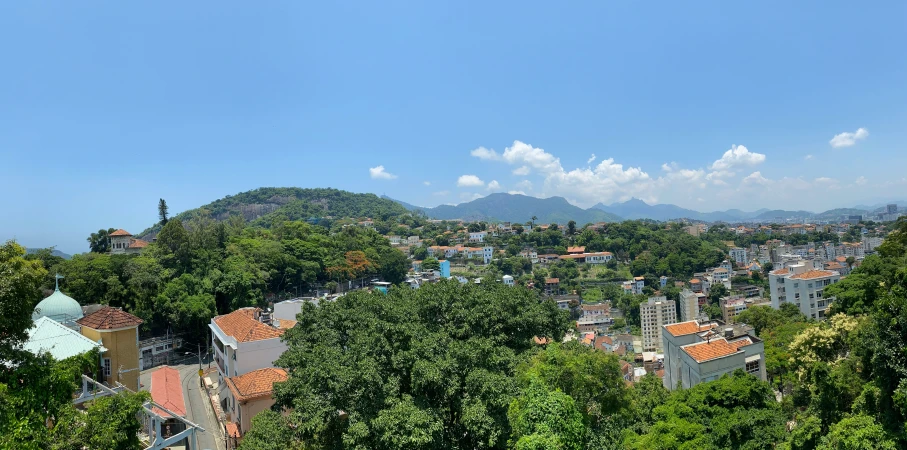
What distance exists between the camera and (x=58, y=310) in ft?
48.5

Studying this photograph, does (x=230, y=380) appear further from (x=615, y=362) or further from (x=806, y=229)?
(x=806, y=229)

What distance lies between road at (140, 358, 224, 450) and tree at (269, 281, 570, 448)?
226 inches

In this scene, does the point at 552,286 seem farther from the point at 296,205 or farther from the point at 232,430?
the point at 296,205

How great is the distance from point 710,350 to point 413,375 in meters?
12.1

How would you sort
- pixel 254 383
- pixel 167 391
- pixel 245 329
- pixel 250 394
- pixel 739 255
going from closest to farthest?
1. pixel 250 394
2. pixel 254 383
3. pixel 167 391
4. pixel 245 329
5. pixel 739 255

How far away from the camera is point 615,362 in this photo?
862 centimetres

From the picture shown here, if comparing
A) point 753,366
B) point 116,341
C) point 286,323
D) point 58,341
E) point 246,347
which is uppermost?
point 58,341

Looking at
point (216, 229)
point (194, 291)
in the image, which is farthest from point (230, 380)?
point (216, 229)

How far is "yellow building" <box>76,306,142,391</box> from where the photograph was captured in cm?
1337

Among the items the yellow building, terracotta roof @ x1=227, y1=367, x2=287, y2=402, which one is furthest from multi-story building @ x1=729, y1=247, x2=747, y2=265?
the yellow building

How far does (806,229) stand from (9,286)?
135 metres

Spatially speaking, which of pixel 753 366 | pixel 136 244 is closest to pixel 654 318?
pixel 753 366

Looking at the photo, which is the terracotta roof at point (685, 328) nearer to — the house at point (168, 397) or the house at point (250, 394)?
the house at point (250, 394)

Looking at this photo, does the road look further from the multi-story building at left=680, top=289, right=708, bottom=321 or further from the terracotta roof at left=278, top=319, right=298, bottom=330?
the multi-story building at left=680, top=289, right=708, bottom=321
